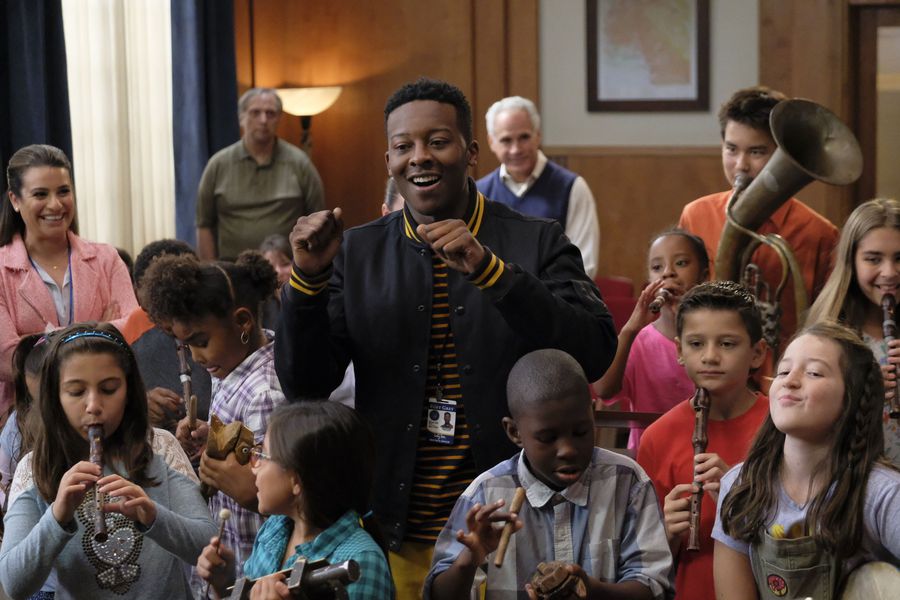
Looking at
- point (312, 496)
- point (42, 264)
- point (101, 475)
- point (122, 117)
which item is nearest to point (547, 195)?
point (42, 264)

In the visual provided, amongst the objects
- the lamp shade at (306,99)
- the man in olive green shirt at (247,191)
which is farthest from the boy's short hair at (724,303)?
the lamp shade at (306,99)

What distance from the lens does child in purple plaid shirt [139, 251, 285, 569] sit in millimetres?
2842

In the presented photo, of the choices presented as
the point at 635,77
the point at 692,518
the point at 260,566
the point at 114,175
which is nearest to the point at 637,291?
the point at 635,77

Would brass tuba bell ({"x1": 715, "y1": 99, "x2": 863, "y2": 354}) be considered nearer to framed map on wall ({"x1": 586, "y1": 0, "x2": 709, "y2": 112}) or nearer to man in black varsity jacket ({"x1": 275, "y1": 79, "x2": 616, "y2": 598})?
man in black varsity jacket ({"x1": 275, "y1": 79, "x2": 616, "y2": 598})

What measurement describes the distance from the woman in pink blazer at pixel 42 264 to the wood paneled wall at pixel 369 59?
3755 mm

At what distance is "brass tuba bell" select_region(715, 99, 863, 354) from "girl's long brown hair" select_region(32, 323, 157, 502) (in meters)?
1.83

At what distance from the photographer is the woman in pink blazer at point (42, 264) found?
166 inches

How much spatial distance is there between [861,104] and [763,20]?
73 centimetres

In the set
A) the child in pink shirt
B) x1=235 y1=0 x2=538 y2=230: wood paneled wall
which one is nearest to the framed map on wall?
x1=235 y1=0 x2=538 y2=230: wood paneled wall

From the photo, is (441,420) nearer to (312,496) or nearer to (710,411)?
(312,496)

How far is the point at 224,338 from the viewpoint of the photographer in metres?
3.01

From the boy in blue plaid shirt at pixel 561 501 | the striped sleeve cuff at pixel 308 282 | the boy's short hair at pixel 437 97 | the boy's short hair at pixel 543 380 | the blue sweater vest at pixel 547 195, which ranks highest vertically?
the boy's short hair at pixel 437 97

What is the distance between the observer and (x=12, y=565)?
2.54 m

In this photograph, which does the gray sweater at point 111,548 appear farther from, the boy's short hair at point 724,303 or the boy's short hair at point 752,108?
the boy's short hair at point 752,108
